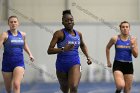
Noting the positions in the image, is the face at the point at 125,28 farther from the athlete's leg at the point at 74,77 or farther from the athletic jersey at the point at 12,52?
the athletic jersey at the point at 12,52

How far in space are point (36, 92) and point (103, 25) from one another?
485 cm

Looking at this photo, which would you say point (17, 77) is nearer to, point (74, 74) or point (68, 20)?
point (74, 74)

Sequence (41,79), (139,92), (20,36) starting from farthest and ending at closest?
1. (41,79)
2. (139,92)
3. (20,36)

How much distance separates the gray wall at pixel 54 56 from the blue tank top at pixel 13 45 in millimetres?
7854

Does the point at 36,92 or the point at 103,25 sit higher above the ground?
the point at 103,25

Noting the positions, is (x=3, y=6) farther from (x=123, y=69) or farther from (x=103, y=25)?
(x=123, y=69)

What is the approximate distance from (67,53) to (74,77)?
47cm

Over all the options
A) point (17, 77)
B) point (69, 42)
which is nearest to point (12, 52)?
point (17, 77)

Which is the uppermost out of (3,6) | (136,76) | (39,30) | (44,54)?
(3,6)

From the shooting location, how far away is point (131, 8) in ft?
54.0

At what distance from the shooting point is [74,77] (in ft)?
23.3

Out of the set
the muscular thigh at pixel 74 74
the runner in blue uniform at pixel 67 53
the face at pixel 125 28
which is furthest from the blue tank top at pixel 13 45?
the face at pixel 125 28

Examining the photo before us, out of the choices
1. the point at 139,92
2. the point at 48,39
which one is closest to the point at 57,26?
the point at 48,39

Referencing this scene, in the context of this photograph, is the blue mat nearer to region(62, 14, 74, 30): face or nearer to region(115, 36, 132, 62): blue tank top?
region(115, 36, 132, 62): blue tank top
